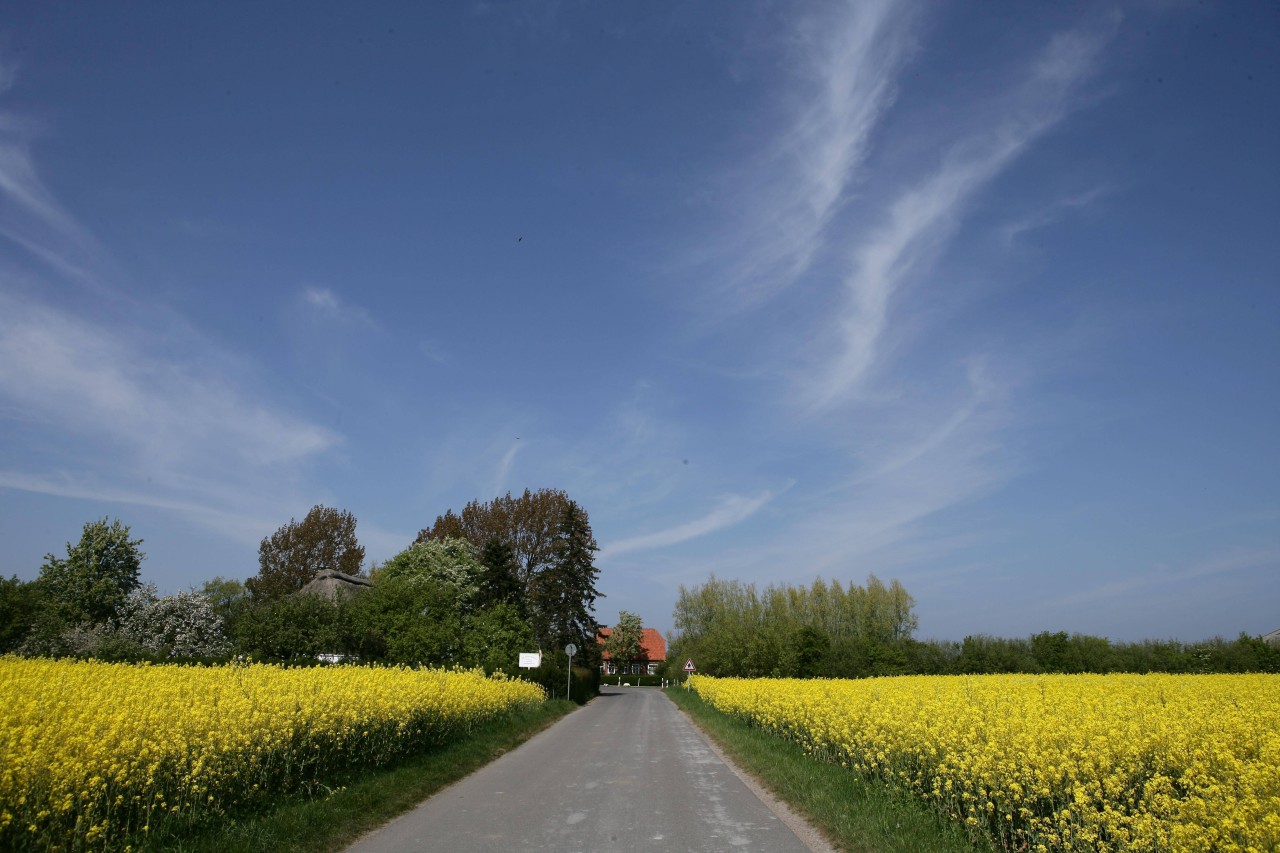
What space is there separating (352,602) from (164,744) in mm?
40064

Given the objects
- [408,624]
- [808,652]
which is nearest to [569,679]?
[408,624]

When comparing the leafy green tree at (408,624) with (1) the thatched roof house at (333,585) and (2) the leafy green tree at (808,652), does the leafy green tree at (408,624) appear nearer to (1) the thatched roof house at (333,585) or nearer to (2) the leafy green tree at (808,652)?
(1) the thatched roof house at (333,585)

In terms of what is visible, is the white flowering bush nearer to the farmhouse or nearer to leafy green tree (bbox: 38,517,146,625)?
leafy green tree (bbox: 38,517,146,625)

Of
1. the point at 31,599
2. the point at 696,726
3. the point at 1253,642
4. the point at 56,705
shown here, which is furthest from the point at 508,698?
the point at 1253,642

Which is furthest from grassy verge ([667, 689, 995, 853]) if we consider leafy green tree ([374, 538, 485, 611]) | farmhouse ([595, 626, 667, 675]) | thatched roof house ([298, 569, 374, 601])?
farmhouse ([595, 626, 667, 675])

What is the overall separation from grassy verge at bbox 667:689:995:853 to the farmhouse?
247 ft

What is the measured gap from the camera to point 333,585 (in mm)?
52594

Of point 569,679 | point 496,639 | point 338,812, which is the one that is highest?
point 496,639

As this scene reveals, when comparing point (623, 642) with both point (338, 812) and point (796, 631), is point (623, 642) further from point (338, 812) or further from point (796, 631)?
point (338, 812)

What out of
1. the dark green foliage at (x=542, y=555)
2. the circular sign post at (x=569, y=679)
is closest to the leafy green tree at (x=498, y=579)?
the dark green foliage at (x=542, y=555)

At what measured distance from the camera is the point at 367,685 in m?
12.8

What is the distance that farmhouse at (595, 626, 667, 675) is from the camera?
93.6m

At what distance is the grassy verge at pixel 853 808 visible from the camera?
682 centimetres

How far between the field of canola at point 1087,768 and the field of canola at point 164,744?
24.5ft
